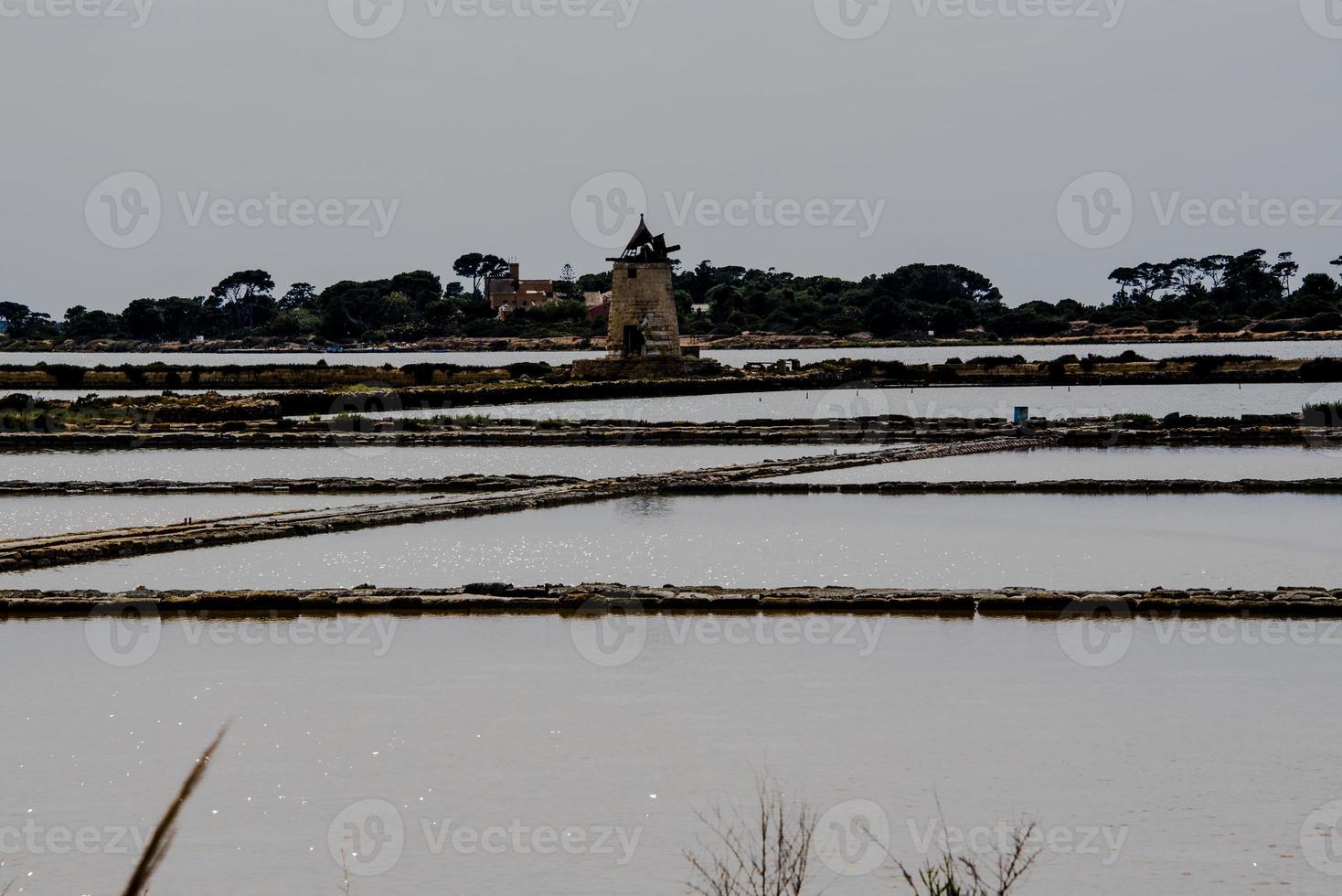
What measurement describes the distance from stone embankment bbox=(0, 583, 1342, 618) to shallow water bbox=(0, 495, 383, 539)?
6112 mm

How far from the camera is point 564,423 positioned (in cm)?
3488

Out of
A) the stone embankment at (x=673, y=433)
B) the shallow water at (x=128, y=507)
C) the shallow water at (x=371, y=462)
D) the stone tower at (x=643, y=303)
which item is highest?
the stone tower at (x=643, y=303)

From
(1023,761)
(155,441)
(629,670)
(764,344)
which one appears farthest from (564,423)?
(764,344)

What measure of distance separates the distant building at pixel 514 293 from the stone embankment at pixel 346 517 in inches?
4361

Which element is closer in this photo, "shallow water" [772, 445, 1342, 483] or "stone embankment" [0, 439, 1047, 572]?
"stone embankment" [0, 439, 1047, 572]

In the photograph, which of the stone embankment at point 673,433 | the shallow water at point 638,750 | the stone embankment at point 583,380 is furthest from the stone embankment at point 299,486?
the stone embankment at point 583,380

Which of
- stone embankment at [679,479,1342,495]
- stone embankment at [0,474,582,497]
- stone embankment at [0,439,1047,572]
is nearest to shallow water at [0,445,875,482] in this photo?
stone embankment at [0,474,582,497]

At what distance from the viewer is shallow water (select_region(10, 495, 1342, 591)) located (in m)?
14.2

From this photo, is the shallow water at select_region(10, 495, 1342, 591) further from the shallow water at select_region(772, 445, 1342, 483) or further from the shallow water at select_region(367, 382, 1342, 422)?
the shallow water at select_region(367, 382, 1342, 422)

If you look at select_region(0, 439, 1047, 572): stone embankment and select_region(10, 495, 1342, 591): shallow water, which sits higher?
select_region(0, 439, 1047, 572): stone embankment

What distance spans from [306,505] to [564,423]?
14.5 metres

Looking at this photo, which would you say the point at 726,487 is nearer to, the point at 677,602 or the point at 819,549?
the point at 819,549

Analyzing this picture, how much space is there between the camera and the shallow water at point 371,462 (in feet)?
86.4

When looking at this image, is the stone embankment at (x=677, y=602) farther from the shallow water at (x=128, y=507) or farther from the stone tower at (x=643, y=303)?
the stone tower at (x=643, y=303)
